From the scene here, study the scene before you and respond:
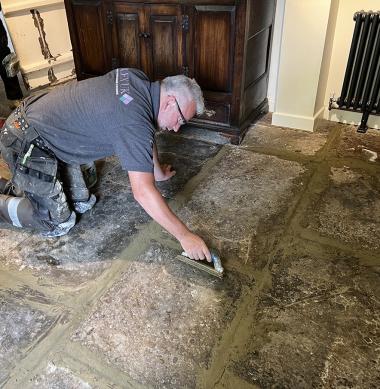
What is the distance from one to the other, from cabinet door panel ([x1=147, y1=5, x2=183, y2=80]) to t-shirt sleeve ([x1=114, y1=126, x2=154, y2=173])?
1344 millimetres

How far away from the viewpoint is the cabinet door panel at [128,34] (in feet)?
8.39

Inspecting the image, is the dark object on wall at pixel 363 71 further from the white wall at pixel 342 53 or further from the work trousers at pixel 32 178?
the work trousers at pixel 32 178

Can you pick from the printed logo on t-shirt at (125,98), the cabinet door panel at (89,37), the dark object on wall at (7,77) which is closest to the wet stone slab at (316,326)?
the printed logo on t-shirt at (125,98)

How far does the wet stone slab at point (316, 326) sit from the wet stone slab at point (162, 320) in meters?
0.14

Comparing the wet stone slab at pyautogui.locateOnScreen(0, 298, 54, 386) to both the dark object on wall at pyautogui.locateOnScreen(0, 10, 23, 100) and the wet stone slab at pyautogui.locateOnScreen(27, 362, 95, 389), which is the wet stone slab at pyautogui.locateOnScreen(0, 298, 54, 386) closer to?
the wet stone slab at pyautogui.locateOnScreen(27, 362, 95, 389)

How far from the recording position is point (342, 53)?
2793mm

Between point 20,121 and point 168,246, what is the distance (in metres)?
0.90

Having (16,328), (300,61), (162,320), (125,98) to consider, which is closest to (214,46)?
(300,61)

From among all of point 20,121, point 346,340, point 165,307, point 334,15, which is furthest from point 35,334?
point 334,15

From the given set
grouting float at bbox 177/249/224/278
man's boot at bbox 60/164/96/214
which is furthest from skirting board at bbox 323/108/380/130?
man's boot at bbox 60/164/96/214

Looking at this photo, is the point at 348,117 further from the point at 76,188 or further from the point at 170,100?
the point at 76,188

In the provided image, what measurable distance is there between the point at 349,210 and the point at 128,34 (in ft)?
6.24

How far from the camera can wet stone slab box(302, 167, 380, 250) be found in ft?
6.01

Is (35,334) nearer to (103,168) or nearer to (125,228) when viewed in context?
(125,228)
